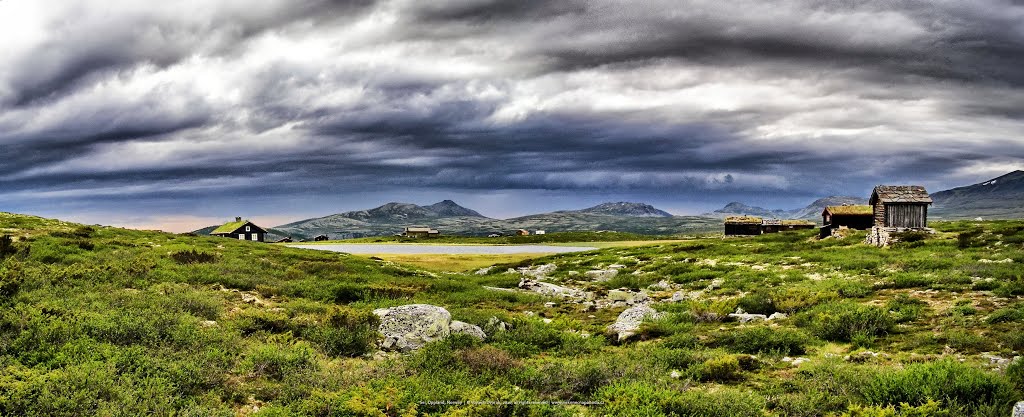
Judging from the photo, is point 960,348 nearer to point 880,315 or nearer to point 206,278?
point 880,315

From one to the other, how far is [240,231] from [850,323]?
145 metres

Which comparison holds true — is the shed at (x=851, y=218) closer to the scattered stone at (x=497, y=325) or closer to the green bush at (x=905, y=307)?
the green bush at (x=905, y=307)

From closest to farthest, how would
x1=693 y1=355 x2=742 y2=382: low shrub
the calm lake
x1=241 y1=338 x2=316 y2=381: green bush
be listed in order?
x1=241 y1=338 x2=316 y2=381: green bush < x1=693 y1=355 x2=742 y2=382: low shrub < the calm lake

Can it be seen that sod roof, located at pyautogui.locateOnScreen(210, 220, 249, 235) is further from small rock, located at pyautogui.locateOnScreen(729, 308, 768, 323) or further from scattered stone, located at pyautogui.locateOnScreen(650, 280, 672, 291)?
small rock, located at pyautogui.locateOnScreen(729, 308, 768, 323)

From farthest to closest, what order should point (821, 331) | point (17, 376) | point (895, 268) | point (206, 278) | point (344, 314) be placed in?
point (895, 268), point (206, 278), point (344, 314), point (821, 331), point (17, 376)

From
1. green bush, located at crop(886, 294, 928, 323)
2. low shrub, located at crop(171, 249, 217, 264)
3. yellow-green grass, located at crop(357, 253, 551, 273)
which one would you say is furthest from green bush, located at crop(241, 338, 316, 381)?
yellow-green grass, located at crop(357, 253, 551, 273)

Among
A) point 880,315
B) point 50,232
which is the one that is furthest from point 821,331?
point 50,232

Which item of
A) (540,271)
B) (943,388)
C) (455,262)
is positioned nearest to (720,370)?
(943,388)

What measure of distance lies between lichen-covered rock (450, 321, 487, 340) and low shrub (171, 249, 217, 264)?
742 inches

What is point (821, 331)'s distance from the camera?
15438 millimetres

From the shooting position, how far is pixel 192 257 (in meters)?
29.8

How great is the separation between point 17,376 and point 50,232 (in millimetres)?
33306

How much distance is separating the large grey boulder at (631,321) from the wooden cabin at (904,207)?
167 feet

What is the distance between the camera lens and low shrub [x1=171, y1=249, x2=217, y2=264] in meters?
28.8
